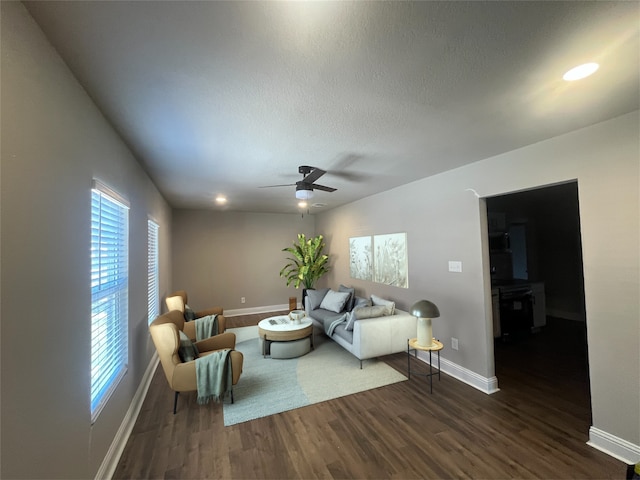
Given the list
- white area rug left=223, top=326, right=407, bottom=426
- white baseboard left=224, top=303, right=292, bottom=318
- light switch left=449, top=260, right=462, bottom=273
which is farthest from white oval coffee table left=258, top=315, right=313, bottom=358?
white baseboard left=224, top=303, right=292, bottom=318

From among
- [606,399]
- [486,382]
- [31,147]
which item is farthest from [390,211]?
[31,147]

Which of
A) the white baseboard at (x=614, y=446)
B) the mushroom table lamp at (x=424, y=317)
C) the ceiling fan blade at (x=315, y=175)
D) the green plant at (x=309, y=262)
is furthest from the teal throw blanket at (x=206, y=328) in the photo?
the white baseboard at (x=614, y=446)

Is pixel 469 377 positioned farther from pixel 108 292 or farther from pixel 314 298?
pixel 108 292

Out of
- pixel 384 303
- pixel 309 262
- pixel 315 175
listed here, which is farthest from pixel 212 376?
pixel 309 262

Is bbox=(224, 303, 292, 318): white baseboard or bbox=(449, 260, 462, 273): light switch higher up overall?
bbox=(449, 260, 462, 273): light switch

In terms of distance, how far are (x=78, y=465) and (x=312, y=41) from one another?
257 cm

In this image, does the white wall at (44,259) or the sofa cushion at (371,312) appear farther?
the sofa cushion at (371,312)

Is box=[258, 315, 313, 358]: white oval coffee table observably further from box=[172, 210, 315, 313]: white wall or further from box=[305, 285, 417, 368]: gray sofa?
box=[172, 210, 315, 313]: white wall

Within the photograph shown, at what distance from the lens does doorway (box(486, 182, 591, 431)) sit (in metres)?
2.92

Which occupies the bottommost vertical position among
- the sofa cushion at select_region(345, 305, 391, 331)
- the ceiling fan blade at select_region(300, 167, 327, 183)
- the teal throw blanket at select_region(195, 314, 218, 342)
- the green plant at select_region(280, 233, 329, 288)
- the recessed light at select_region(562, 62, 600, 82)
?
the teal throw blanket at select_region(195, 314, 218, 342)

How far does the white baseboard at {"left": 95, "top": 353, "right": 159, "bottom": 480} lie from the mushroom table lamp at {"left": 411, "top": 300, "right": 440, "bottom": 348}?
2856mm

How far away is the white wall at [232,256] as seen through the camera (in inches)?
237

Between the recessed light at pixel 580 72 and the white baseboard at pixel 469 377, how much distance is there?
2897mm

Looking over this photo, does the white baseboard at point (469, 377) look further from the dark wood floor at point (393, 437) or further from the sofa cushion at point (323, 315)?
the sofa cushion at point (323, 315)
